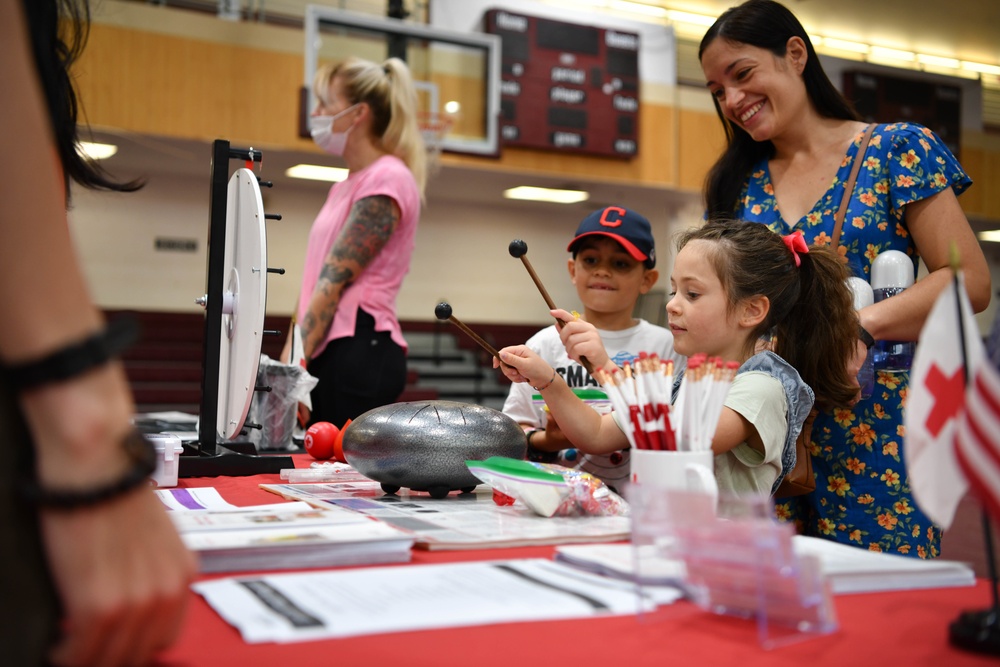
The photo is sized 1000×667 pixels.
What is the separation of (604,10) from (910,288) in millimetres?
8328

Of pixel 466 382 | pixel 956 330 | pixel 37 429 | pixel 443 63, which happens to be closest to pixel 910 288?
pixel 956 330

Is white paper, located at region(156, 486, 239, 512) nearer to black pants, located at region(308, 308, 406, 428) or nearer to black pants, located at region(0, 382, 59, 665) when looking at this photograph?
black pants, located at region(0, 382, 59, 665)

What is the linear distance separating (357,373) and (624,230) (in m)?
0.76

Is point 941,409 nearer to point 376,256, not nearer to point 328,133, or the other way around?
point 376,256

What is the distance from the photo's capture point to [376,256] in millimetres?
2285

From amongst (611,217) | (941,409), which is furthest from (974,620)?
(611,217)

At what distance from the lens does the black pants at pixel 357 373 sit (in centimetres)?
225

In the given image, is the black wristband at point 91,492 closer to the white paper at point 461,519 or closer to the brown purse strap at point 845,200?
the white paper at point 461,519

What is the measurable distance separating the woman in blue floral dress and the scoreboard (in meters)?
Result: 6.63

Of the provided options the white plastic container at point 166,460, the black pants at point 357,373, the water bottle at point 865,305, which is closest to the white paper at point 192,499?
the white plastic container at point 166,460

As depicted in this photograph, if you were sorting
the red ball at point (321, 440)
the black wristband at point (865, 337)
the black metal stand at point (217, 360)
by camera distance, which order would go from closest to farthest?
the black wristband at point (865, 337), the black metal stand at point (217, 360), the red ball at point (321, 440)

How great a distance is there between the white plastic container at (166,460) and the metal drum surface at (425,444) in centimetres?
28

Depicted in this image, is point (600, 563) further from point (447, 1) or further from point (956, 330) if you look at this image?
point (447, 1)

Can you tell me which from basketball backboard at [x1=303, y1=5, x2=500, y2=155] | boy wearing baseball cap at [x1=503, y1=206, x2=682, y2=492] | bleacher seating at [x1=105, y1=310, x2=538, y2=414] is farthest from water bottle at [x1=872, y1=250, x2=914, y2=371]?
basketball backboard at [x1=303, y1=5, x2=500, y2=155]
